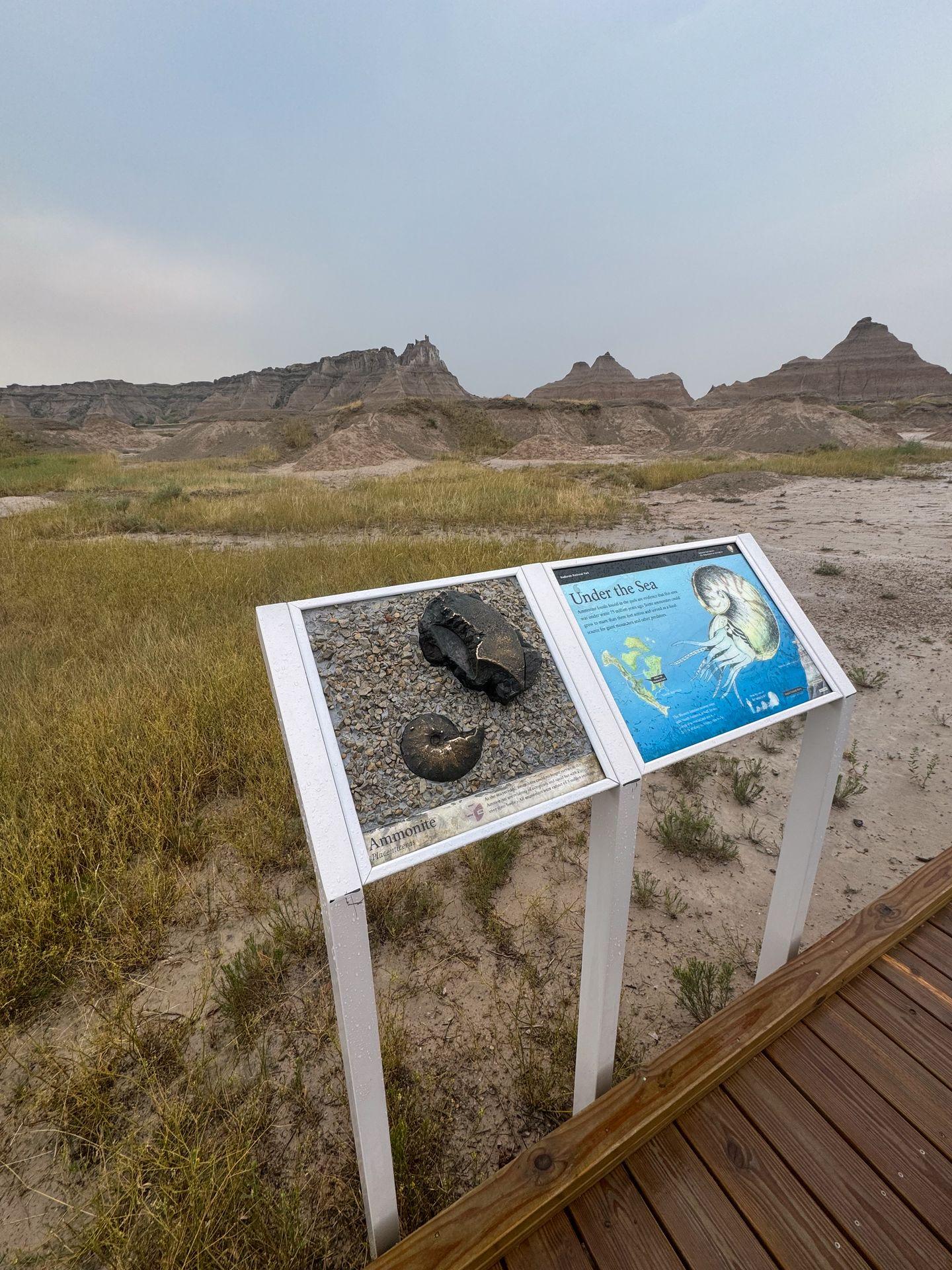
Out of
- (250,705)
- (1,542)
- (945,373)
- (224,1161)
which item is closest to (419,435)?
(1,542)

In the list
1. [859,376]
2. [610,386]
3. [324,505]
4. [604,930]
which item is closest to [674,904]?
[604,930]

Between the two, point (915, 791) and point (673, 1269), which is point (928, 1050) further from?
point (915, 791)

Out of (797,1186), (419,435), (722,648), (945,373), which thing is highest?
(945,373)

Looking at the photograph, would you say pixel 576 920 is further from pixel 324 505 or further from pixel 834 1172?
pixel 324 505

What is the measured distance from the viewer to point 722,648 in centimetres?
159

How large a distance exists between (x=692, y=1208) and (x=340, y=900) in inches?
46.8

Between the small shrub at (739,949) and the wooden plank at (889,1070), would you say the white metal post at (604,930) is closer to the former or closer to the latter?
the wooden plank at (889,1070)

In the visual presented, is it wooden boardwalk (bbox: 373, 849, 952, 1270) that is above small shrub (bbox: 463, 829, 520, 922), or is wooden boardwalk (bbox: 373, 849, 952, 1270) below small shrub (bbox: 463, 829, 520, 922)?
above

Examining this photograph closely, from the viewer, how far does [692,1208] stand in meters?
1.23

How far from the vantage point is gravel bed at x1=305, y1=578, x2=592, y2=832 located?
1.08 meters

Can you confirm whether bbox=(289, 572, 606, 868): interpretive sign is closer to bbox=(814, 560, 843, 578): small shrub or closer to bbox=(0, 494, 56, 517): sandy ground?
bbox=(814, 560, 843, 578): small shrub

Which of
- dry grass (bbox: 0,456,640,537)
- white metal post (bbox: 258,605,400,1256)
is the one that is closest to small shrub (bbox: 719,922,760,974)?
white metal post (bbox: 258,605,400,1256)

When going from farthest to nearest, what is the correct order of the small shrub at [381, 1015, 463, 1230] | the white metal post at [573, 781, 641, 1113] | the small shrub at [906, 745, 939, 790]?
1. the small shrub at [906, 745, 939, 790]
2. the small shrub at [381, 1015, 463, 1230]
3. the white metal post at [573, 781, 641, 1113]

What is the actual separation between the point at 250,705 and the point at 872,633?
5912 millimetres
